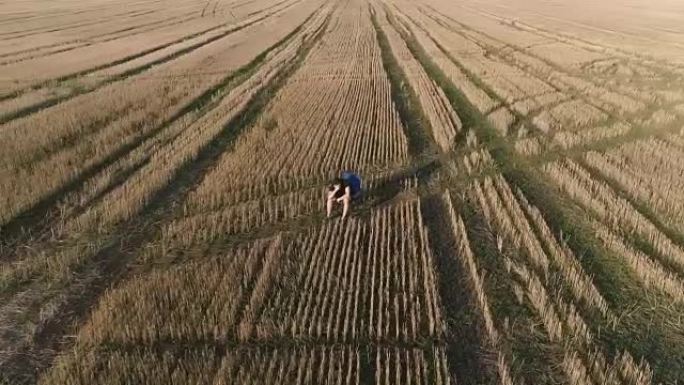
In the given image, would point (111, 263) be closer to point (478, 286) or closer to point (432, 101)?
point (478, 286)

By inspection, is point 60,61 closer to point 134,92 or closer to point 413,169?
point 134,92

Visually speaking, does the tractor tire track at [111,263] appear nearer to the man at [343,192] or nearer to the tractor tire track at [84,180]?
the tractor tire track at [84,180]

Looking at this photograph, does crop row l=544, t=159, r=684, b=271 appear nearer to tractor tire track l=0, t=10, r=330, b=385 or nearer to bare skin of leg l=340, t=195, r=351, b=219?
bare skin of leg l=340, t=195, r=351, b=219

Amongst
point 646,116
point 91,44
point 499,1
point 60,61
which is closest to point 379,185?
point 646,116

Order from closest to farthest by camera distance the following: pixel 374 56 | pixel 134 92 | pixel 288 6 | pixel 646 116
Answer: pixel 646 116 → pixel 134 92 → pixel 374 56 → pixel 288 6

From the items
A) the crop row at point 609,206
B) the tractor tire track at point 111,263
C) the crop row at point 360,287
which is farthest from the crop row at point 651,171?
the tractor tire track at point 111,263

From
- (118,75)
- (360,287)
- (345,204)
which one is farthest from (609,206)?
(118,75)

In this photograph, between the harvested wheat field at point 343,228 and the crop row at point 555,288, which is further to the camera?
the harvested wheat field at point 343,228

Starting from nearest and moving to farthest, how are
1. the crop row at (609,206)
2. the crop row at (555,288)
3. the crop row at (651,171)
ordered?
1. the crop row at (555,288)
2. the crop row at (609,206)
3. the crop row at (651,171)

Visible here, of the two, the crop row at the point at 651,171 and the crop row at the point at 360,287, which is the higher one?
the crop row at the point at 360,287
